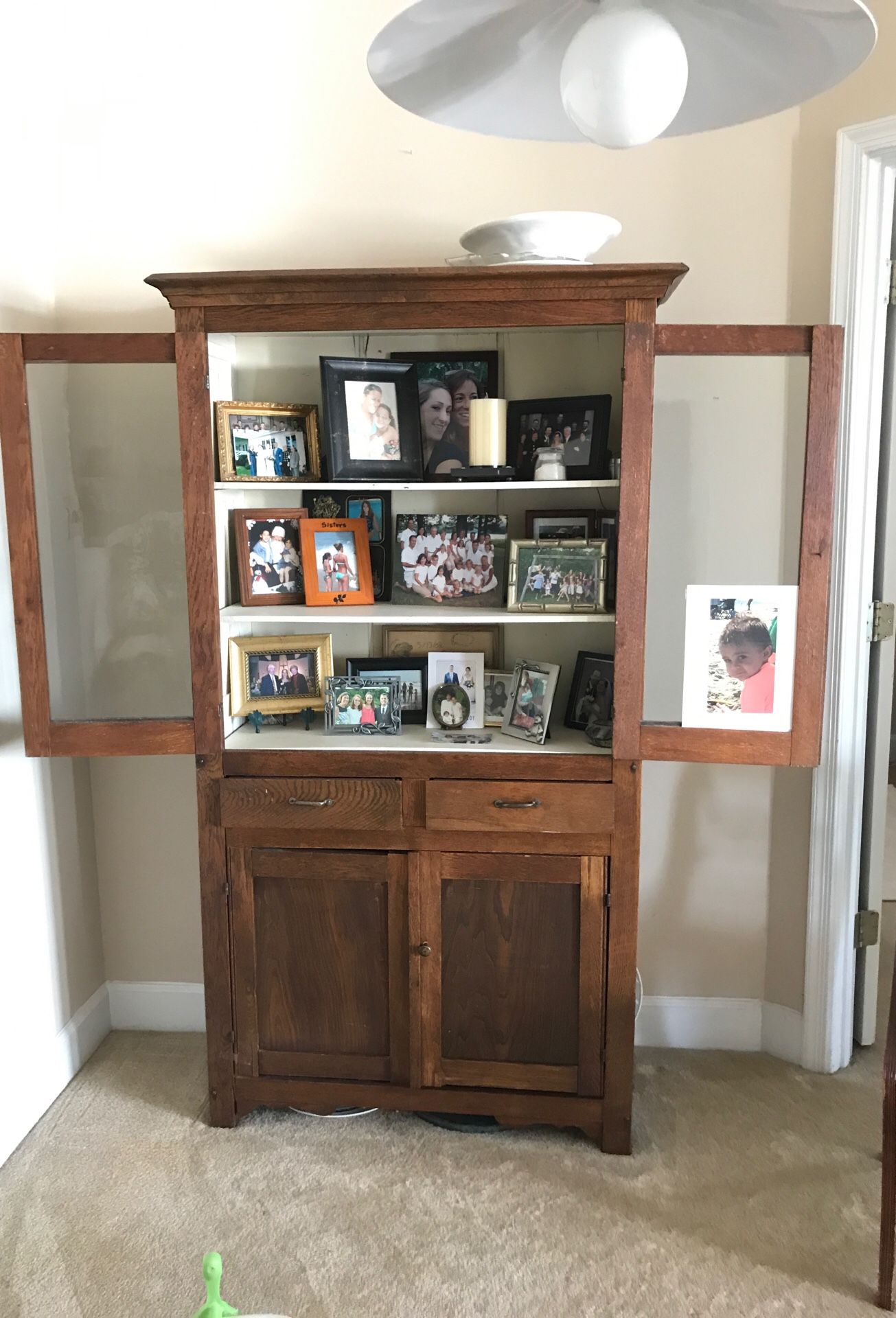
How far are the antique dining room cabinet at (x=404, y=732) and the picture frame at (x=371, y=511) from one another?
158mm

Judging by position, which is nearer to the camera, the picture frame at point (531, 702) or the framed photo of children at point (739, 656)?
the framed photo of children at point (739, 656)

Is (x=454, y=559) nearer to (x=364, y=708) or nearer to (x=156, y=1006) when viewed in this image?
(x=364, y=708)

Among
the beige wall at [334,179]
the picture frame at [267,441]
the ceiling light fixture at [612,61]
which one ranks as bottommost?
the picture frame at [267,441]

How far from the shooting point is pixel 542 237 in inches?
77.2

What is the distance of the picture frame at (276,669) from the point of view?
2.30 meters

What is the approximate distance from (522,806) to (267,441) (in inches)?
40.0

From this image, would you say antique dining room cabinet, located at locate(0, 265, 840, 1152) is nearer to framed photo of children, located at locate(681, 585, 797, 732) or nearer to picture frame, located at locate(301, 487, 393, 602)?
framed photo of children, located at locate(681, 585, 797, 732)

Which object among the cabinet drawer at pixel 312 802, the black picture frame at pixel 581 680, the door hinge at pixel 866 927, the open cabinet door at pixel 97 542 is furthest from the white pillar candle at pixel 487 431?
the door hinge at pixel 866 927

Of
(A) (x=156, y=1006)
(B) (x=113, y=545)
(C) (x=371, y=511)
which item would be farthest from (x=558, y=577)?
(A) (x=156, y=1006)

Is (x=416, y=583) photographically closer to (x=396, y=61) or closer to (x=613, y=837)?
(x=613, y=837)

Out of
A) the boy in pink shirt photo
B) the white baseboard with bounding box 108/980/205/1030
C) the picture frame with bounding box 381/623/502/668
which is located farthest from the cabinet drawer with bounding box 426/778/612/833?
the white baseboard with bounding box 108/980/205/1030

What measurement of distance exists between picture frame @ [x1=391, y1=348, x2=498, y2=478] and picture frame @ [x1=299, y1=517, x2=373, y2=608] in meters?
0.24

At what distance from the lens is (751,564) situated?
204cm

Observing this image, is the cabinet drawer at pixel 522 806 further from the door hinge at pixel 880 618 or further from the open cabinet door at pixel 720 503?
the door hinge at pixel 880 618
